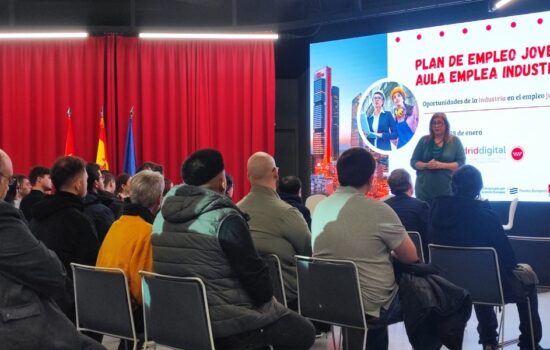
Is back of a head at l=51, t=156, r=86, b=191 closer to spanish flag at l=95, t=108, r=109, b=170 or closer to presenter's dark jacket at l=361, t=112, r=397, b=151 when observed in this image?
presenter's dark jacket at l=361, t=112, r=397, b=151

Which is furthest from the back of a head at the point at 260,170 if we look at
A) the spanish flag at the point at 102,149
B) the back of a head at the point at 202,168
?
the spanish flag at the point at 102,149

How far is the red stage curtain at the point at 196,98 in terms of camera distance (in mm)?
9164

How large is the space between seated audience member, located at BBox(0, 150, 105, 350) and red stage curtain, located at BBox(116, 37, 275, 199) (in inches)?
267

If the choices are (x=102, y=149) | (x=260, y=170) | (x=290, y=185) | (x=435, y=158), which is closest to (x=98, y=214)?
(x=260, y=170)

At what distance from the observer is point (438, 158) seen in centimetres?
613

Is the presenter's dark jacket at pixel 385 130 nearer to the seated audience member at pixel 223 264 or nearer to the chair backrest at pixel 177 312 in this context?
the seated audience member at pixel 223 264

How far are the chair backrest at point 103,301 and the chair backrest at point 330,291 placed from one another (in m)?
0.83

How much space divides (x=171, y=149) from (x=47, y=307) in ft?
22.3

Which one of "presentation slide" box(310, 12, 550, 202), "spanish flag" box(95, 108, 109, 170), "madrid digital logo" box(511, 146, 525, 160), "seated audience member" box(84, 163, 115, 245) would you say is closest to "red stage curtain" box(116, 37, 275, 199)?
"spanish flag" box(95, 108, 109, 170)

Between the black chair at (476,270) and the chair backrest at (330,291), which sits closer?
the chair backrest at (330,291)

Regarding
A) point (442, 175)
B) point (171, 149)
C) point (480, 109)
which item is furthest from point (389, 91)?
point (171, 149)

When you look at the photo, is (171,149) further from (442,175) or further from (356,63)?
(442,175)

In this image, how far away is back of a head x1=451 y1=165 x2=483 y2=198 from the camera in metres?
4.12

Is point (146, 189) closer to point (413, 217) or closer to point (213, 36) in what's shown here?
point (413, 217)
